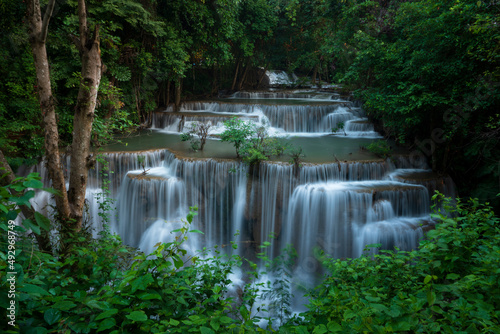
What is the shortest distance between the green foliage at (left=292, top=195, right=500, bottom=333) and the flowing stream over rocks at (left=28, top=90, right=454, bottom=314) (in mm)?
4220

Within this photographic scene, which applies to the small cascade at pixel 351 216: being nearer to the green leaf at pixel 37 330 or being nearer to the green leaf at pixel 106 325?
the green leaf at pixel 106 325

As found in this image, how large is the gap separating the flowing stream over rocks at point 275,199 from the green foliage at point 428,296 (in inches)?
166

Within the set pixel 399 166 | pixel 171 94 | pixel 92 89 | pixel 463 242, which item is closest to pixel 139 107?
pixel 171 94

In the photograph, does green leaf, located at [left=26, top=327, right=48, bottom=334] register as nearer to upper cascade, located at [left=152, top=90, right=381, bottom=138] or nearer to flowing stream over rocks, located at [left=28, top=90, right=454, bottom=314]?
flowing stream over rocks, located at [left=28, top=90, right=454, bottom=314]

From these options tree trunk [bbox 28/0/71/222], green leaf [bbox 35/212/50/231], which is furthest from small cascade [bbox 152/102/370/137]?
green leaf [bbox 35/212/50/231]

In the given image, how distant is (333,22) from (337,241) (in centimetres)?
1066

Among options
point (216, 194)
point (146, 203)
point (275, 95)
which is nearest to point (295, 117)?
point (275, 95)

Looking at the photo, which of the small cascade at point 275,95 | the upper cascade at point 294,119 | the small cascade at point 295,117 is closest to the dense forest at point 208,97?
the upper cascade at point 294,119

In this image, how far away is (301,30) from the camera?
19516 millimetres

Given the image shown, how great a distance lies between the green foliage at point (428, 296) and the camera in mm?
1919

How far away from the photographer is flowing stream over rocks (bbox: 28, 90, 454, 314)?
7.56 meters

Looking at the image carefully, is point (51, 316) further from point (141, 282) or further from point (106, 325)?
point (141, 282)

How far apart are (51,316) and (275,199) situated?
22.4 ft

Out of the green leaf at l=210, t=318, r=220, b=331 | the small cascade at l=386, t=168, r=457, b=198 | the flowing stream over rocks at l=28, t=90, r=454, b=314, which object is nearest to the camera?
the green leaf at l=210, t=318, r=220, b=331
